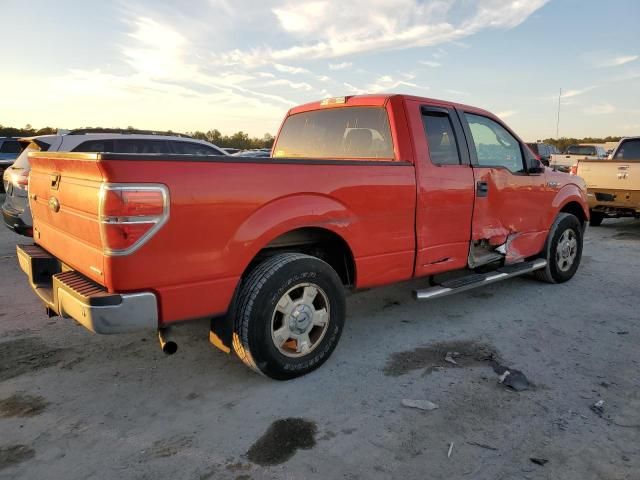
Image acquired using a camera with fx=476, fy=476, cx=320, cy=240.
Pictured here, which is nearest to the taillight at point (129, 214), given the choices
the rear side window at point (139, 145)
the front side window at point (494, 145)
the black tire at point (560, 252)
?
the front side window at point (494, 145)

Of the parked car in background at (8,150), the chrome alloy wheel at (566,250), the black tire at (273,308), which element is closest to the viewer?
the black tire at (273,308)

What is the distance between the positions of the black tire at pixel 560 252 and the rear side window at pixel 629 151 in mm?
5930

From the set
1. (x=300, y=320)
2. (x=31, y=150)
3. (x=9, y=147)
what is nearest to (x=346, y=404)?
(x=300, y=320)

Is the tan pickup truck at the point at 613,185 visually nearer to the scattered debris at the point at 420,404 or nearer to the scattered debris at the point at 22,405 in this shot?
the scattered debris at the point at 420,404

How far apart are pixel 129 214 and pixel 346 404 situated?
1733mm

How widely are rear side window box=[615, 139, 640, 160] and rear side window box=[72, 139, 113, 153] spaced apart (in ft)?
34.1

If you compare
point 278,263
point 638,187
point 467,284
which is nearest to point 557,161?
point 638,187

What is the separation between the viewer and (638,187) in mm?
9094

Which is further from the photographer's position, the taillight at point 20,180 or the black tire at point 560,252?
the taillight at point 20,180

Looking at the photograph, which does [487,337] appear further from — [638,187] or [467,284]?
[638,187]

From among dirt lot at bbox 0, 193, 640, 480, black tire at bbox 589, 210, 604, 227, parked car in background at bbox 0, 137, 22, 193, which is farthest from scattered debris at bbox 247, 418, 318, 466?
parked car in background at bbox 0, 137, 22, 193

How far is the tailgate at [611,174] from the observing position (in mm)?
9133

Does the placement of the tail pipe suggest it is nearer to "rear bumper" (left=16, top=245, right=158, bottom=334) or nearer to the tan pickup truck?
"rear bumper" (left=16, top=245, right=158, bottom=334)

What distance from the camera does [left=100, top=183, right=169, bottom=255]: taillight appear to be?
8.05 ft
